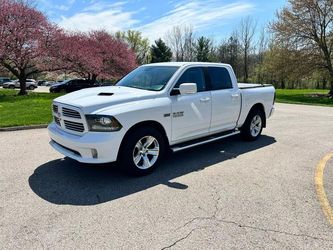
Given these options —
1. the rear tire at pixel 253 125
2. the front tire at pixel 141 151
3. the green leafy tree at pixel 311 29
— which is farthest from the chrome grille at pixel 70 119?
the green leafy tree at pixel 311 29

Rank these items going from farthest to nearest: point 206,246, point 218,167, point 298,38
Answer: point 298,38 < point 218,167 < point 206,246

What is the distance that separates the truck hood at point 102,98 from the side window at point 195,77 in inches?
33.2

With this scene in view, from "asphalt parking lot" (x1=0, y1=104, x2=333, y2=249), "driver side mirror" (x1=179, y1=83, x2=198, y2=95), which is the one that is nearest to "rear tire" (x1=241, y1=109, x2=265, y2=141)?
"asphalt parking lot" (x1=0, y1=104, x2=333, y2=249)

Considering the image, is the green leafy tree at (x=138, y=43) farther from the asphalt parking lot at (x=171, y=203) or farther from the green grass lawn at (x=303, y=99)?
the asphalt parking lot at (x=171, y=203)

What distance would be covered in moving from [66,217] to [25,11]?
71.3ft

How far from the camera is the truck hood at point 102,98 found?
4.72 metres

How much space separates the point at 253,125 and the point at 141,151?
3795mm

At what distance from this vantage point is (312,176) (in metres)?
5.27

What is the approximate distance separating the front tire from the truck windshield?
944 mm

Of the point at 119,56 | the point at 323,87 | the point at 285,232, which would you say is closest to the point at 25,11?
the point at 119,56

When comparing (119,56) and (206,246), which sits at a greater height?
(119,56)

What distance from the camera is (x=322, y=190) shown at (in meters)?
4.66

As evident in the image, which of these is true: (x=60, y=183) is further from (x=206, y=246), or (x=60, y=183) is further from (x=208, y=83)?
(x=208, y=83)

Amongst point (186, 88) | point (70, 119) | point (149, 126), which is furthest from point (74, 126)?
point (186, 88)
